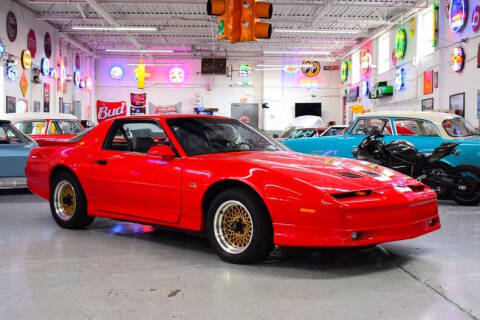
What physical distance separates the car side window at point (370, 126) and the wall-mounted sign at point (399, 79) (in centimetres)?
1402

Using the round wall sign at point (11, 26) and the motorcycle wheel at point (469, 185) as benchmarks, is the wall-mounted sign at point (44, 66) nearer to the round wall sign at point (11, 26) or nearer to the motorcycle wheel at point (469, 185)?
the round wall sign at point (11, 26)

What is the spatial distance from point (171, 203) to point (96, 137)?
1521 millimetres

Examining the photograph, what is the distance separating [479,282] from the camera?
12.6 feet

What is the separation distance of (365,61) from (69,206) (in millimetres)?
25264

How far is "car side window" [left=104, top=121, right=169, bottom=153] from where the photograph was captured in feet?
17.1

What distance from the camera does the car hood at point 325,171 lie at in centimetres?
406

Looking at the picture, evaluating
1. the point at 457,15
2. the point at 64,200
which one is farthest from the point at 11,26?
the point at 64,200

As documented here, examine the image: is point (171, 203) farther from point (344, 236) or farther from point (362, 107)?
point (362, 107)

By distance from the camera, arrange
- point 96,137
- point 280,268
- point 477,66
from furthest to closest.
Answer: point 477,66 → point 96,137 → point 280,268

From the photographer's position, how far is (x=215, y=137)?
5.11m

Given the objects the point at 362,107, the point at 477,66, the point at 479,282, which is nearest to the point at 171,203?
the point at 479,282

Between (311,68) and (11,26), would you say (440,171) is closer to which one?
(11,26)

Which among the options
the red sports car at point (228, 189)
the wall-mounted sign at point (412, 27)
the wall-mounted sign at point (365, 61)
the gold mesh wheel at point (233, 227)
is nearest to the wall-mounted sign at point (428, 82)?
the wall-mounted sign at point (412, 27)

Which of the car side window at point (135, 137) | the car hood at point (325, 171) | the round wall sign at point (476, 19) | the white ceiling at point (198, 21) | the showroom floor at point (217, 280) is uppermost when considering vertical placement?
the white ceiling at point (198, 21)
